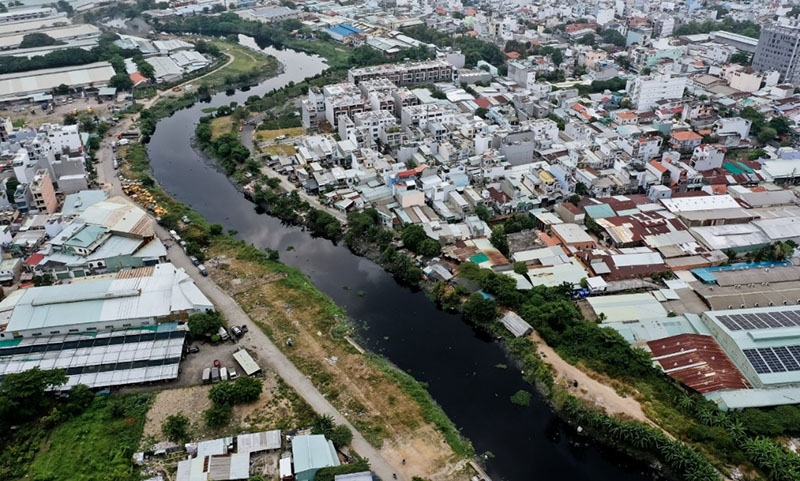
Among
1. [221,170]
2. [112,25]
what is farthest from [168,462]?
[112,25]

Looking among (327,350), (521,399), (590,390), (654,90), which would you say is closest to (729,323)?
(590,390)

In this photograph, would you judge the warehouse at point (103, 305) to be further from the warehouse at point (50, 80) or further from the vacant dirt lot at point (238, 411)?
the warehouse at point (50, 80)

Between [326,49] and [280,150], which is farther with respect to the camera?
[326,49]

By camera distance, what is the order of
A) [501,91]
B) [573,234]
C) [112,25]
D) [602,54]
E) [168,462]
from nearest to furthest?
1. [168,462]
2. [573,234]
3. [501,91]
4. [602,54]
5. [112,25]

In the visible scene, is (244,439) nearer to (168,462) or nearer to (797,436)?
(168,462)

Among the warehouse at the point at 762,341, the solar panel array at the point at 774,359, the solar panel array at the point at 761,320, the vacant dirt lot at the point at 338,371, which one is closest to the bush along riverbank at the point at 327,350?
the vacant dirt lot at the point at 338,371

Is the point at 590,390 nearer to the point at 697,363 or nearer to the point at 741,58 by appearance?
the point at 697,363

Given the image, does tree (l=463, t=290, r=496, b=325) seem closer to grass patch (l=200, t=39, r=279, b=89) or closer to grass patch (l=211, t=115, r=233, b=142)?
grass patch (l=211, t=115, r=233, b=142)
